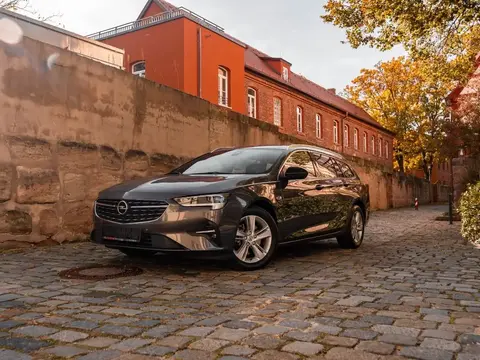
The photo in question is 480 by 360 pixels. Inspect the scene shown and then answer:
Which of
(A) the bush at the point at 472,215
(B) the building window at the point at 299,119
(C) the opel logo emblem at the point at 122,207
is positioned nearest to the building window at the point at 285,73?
(B) the building window at the point at 299,119

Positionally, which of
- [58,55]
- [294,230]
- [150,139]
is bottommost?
[294,230]

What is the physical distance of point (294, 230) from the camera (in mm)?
6430

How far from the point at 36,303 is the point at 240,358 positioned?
2.08m

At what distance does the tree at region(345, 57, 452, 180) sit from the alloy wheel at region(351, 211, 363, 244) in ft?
139

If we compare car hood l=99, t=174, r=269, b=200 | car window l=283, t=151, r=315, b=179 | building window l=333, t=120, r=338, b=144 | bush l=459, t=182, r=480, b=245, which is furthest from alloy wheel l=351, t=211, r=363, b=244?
building window l=333, t=120, r=338, b=144

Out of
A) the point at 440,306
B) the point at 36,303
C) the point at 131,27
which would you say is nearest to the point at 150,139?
the point at 36,303

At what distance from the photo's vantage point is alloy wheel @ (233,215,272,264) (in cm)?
560

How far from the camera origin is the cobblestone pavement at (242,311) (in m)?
2.95

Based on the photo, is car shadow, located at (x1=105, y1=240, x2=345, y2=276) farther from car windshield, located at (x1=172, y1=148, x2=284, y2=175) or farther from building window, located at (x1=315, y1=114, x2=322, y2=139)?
building window, located at (x1=315, y1=114, x2=322, y2=139)

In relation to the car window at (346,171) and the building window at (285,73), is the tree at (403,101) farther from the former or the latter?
the car window at (346,171)

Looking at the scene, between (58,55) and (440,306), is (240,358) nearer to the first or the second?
(440,306)

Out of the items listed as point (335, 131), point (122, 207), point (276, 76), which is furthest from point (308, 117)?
point (122, 207)

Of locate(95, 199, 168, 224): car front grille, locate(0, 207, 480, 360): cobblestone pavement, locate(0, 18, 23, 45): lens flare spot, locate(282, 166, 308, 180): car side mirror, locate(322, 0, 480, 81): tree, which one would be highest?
locate(322, 0, 480, 81): tree

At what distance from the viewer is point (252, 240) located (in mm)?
5711
